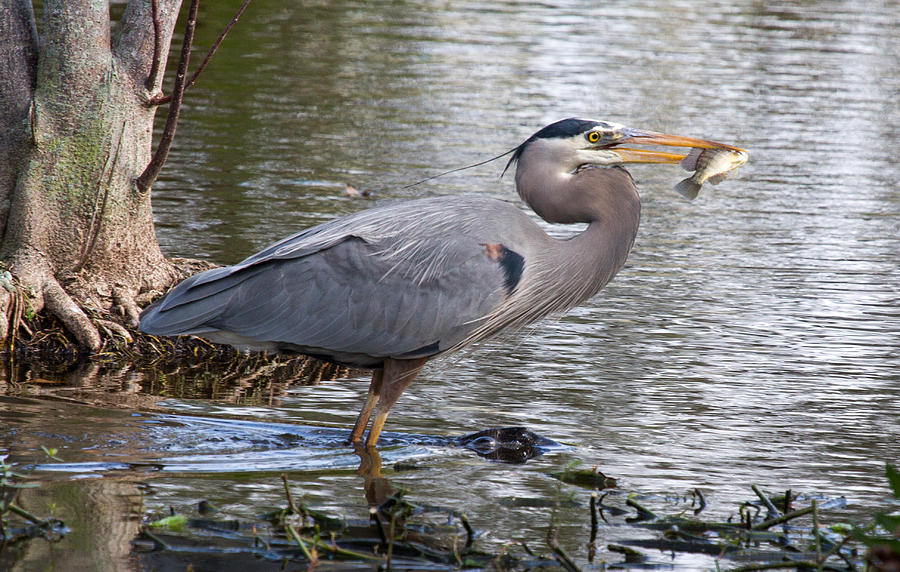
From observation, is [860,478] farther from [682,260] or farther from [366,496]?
[682,260]

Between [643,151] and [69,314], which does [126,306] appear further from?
[643,151]

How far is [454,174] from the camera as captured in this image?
43.7 feet

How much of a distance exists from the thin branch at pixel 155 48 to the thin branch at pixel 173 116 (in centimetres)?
16

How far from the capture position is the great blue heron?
630 cm

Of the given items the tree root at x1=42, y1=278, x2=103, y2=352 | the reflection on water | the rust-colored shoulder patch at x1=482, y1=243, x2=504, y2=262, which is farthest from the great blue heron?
the tree root at x1=42, y1=278, x2=103, y2=352

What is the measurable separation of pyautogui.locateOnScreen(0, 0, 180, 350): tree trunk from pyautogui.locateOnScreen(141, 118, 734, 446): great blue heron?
1.33 meters

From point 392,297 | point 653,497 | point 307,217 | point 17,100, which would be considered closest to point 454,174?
point 307,217

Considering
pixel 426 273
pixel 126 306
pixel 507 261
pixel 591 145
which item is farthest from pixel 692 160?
pixel 126 306

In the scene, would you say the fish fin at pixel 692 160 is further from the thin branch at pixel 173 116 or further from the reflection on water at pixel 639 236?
the thin branch at pixel 173 116

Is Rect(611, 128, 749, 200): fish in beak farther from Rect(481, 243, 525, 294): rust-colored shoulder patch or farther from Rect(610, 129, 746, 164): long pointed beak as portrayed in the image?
Rect(481, 243, 525, 294): rust-colored shoulder patch

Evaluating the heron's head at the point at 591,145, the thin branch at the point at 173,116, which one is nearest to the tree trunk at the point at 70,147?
the thin branch at the point at 173,116

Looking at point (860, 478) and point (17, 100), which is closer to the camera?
point (860, 478)

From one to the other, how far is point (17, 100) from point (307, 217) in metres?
3.70

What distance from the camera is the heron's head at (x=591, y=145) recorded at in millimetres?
6520
